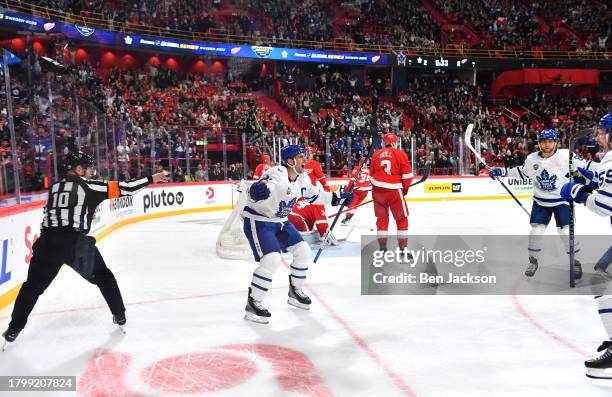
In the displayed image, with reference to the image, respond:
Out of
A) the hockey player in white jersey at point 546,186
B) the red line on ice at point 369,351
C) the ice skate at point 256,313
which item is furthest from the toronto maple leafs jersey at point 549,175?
the ice skate at point 256,313

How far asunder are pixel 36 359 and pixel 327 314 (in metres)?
2.07

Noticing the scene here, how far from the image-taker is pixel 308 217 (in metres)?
8.20

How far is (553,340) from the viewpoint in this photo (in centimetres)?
353

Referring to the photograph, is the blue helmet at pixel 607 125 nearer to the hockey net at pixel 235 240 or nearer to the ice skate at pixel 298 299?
the ice skate at pixel 298 299

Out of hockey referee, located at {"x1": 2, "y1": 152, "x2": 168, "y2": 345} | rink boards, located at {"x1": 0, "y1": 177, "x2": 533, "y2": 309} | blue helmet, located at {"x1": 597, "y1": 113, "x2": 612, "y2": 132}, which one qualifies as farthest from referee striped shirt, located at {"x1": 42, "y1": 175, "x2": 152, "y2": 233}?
blue helmet, located at {"x1": 597, "y1": 113, "x2": 612, "y2": 132}

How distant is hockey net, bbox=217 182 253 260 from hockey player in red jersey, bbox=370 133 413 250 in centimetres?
164

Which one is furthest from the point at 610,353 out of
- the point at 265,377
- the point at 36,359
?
the point at 36,359

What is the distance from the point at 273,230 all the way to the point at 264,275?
0.37m

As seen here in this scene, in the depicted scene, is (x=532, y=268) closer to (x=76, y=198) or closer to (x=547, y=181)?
(x=547, y=181)

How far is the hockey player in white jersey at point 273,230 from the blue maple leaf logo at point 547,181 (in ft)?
8.01

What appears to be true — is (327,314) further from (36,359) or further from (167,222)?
(167,222)

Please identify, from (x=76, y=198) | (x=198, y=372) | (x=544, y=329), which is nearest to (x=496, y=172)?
(x=544, y=329)

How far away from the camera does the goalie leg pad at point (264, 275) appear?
4125mm

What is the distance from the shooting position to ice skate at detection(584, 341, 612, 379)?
9.30 ft
